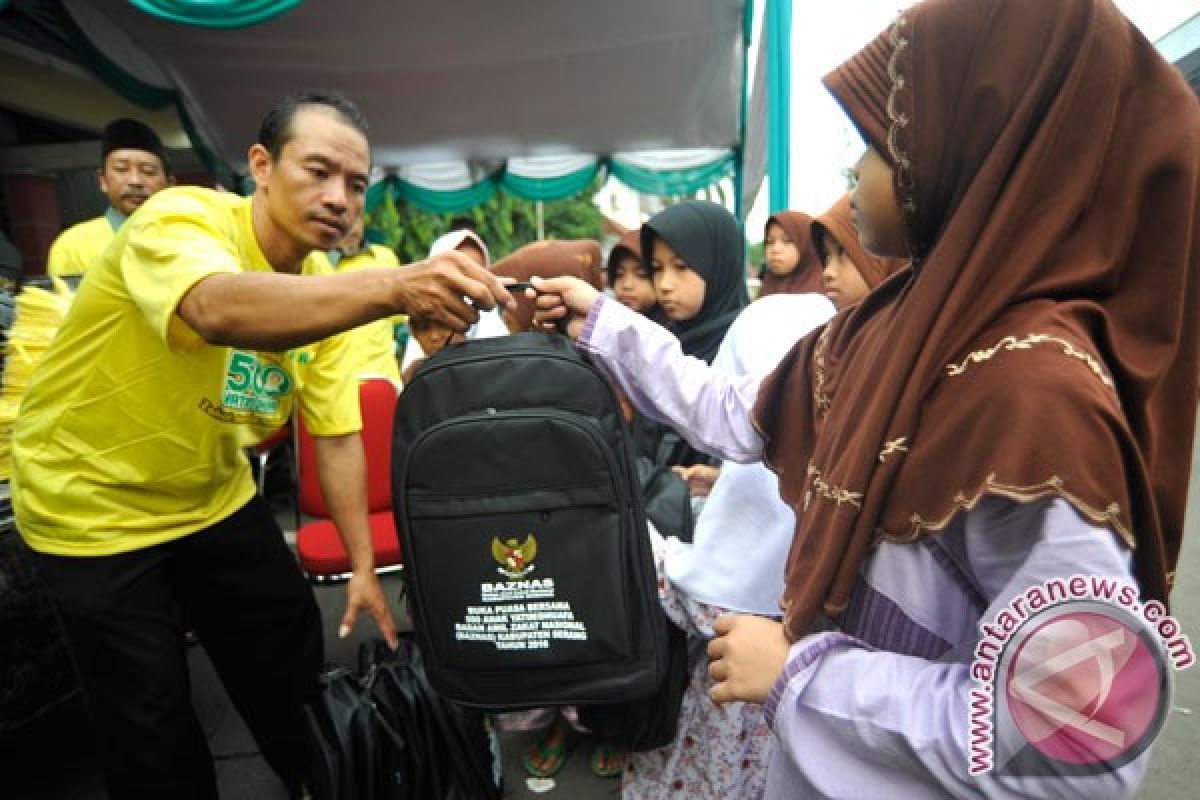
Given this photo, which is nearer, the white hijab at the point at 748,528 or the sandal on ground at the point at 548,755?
the white hijab at the point at 748,528

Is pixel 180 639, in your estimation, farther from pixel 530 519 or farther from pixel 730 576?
pixel 730 576

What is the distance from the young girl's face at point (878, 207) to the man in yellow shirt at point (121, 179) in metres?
3.49

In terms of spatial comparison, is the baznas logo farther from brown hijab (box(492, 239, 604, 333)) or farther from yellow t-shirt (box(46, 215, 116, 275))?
yellow t-shirt (box(46, 215, 116, 275))

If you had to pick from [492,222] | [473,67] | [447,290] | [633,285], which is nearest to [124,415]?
[447,290]

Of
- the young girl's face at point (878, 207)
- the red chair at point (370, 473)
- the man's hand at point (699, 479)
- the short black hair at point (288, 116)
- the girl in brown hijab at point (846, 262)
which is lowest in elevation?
the red chair at point (370, 473)

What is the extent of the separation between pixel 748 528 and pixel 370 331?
9.64 feet

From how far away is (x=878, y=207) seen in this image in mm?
885

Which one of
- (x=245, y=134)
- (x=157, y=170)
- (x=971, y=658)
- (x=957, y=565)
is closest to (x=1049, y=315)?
(x=957, y=565)

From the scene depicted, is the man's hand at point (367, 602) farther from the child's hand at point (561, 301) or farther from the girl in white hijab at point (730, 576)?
the child's hand at point (561, 301)

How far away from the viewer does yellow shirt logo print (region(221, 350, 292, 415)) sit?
150 centimetres

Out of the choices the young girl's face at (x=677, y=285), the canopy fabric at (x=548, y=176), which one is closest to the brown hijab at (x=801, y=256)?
the young girl's face at (x=677, y=285)

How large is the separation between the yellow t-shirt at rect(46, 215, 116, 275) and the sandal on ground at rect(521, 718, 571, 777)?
3.31 meters

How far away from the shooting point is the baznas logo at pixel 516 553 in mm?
1172

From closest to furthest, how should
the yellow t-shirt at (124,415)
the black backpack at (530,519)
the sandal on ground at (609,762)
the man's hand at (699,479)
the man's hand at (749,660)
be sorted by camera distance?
1. the man's hand at (749,660)
2. the black backpack at (530,519)
3. the yellow t-shirt at (124,415)
4. the man's hand at (699,479)
5. the sandal on ground at (609,762)
